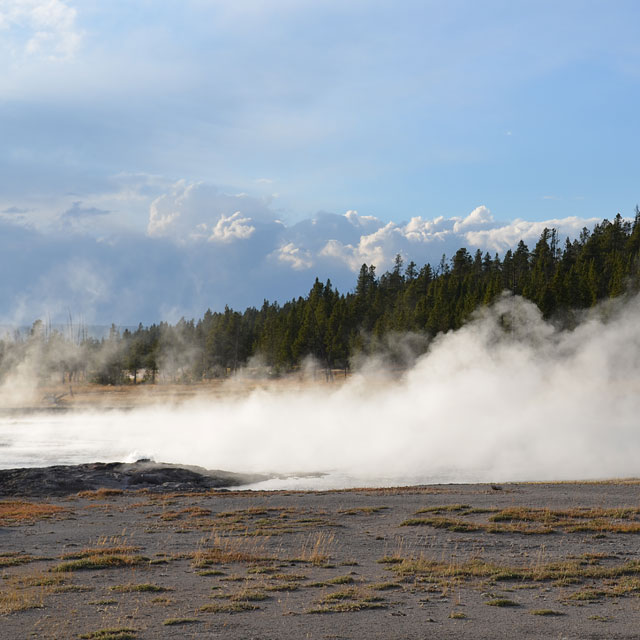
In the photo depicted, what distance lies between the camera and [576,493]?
30234mm

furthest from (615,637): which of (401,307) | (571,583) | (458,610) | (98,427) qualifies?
(401,307)

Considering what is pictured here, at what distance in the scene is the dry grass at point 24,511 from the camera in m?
25.6

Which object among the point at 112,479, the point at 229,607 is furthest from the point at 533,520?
the point at 112,479

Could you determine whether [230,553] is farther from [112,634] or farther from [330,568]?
[112,634]

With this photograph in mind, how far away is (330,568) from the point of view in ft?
55.7

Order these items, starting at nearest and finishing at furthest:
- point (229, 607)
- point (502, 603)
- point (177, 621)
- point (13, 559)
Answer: point (177, 621), point (229, 607), point (502, 603), point (13, 559)

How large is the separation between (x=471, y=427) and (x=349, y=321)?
60.5 metres

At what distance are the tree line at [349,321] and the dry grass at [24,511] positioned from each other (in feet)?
189

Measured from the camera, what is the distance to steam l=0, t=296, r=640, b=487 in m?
43.9

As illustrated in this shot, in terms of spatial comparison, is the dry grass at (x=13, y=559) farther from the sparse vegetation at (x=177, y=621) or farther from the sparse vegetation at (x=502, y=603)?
the sparse vegetation at (x=502, y=603)

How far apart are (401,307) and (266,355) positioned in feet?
83.6

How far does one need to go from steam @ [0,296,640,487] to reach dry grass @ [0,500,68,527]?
1375 cm

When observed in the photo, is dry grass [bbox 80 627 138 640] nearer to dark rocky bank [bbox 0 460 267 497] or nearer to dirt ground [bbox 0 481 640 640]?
dirt ground [bbox 0 481 640 640]

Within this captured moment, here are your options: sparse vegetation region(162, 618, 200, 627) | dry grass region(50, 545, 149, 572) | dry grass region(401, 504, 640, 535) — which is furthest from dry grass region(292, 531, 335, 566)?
sparse vegetation region(162, 618, 200, 627)
